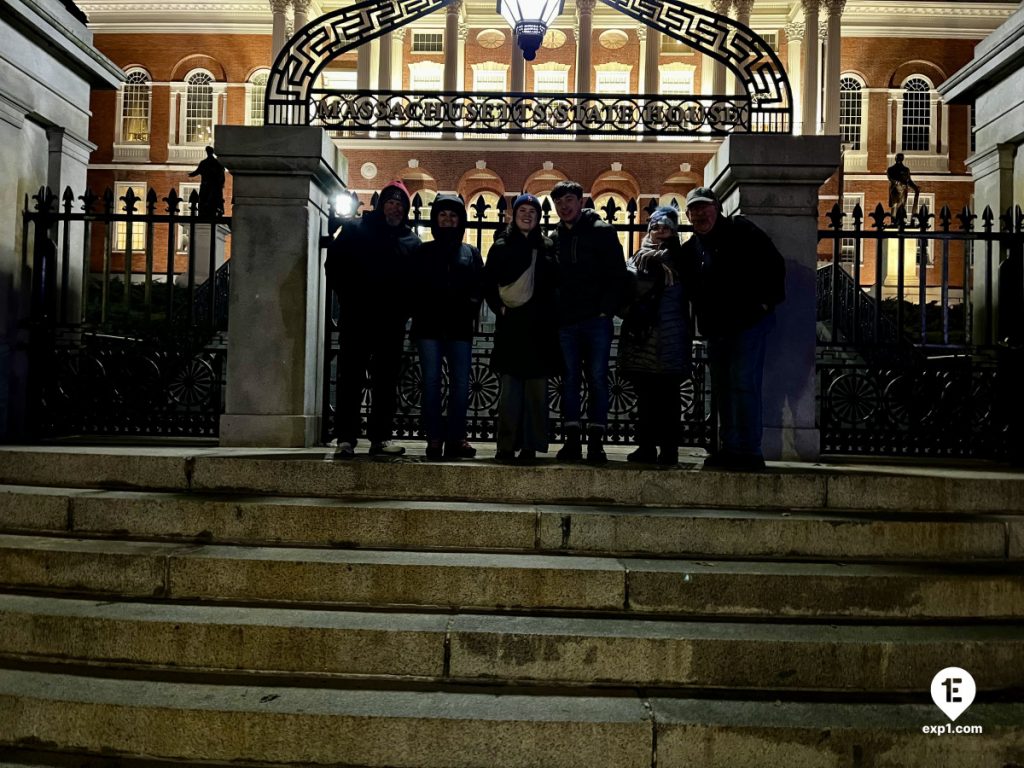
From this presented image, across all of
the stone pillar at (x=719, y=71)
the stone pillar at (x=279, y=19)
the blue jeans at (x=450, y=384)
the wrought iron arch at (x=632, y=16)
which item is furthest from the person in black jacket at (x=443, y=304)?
the stone pillar at (x=279, y=19)

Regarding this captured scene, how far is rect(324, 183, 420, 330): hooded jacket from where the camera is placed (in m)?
5.94

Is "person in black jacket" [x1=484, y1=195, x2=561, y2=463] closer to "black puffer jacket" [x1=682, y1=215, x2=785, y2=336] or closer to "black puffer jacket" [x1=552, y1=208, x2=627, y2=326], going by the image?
"black puffer jacket" [x1=552, y1=208, x2=627, y2=326]

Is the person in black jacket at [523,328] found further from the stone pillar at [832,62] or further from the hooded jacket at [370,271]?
the stone pillar at [832,62]

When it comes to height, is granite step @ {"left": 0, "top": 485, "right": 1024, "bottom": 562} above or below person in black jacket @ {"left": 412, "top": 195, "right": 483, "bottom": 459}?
below

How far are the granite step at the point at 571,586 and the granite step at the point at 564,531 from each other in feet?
0.98

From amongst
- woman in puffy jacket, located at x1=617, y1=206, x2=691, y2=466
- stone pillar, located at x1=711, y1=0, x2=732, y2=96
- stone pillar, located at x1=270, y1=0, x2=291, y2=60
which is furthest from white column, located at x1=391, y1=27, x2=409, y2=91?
woman in puffy jacket, located at x1=617, y1=206, x2=691, y2=466

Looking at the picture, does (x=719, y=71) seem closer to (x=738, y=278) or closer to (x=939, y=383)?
(x=939, y=383)

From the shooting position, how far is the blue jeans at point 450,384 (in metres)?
6.05

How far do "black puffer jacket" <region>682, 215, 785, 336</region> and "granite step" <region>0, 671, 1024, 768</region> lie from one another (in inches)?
117

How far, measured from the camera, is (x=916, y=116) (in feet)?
127

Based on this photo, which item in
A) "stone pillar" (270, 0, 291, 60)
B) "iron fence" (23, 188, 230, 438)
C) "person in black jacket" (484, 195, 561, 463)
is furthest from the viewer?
"stone pillar" (270, 0, 291, 60)

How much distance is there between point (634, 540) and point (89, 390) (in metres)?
5.61

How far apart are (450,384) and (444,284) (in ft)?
2.40

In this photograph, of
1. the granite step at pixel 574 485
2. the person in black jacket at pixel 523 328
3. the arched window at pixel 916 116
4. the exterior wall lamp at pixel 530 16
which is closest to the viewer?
the granite step at pixel 574 485
